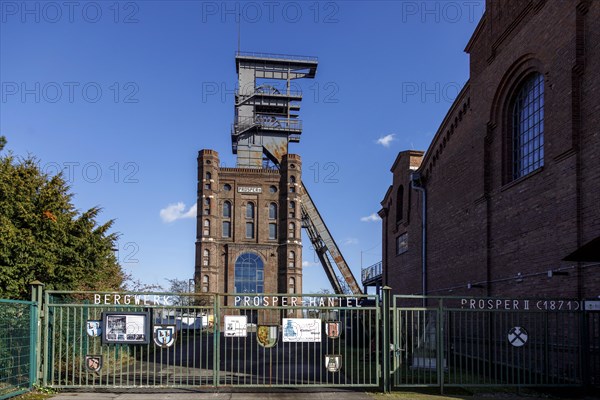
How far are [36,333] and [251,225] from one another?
5916cm

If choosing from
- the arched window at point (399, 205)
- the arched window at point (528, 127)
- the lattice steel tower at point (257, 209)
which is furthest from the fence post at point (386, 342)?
the lattice steel tower at point (257, 209)

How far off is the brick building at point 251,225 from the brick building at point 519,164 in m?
43.6

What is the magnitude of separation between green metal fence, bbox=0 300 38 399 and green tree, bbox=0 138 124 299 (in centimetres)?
348

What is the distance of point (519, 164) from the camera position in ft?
61.3

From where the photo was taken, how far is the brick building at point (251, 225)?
2719 inches

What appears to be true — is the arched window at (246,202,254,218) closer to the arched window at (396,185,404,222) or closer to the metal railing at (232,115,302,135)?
the metal railing at (232,115,302,135)

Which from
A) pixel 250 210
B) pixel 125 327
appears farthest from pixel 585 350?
pixel 250 210

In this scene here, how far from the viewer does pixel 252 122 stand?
245 feet

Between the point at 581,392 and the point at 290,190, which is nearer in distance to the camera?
the point at 581,392

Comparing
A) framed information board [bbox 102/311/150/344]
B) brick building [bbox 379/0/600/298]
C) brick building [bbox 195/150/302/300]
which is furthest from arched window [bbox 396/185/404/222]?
brick building [bbox 195/150/302/300]

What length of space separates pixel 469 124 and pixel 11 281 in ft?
51.9

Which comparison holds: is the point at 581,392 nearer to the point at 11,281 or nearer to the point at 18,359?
the point at 18,359

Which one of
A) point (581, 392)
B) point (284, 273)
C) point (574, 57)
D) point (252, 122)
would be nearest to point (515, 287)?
point (581, 392)

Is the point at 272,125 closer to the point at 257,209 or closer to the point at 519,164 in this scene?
the point at 257,209
